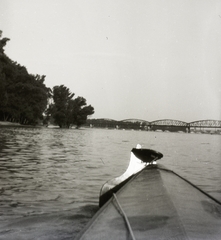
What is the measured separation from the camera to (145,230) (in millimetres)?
3016

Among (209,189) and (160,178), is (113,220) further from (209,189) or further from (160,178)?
(209,189)

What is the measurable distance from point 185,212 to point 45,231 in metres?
2.45

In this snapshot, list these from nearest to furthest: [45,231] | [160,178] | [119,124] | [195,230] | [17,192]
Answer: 1. [195,230]
2. [45,231]
3. [160,178]
4. [17,192]
5. [119,124]

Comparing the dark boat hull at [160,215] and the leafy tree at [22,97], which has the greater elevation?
the leafy tree at [22,97]

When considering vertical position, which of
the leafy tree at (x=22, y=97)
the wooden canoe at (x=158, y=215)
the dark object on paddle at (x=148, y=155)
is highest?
the leafy tree at (x=22, y=97)

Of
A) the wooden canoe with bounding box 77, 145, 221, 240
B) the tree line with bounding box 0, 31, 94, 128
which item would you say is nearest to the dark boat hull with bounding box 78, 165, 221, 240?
the wooden canoe with bounding box 77, 145, 221, 240

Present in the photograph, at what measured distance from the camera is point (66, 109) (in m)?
93.9

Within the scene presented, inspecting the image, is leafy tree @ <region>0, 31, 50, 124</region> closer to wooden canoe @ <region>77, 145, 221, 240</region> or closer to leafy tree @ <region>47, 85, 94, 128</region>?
leafy tree @ <region>47, 85, 94, 128</region>

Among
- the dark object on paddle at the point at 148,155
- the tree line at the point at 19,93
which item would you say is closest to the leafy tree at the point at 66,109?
the tree line at the point at 19,93

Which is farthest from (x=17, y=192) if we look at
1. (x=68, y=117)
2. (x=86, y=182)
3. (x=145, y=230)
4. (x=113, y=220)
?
(x=68, y=117)

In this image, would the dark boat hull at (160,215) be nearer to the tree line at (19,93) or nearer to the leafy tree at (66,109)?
the tree line at (19,93)

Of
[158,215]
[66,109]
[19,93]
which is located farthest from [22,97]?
[158,215]

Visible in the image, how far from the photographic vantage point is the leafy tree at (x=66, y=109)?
90144 millimetres

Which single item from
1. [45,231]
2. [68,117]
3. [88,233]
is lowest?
[45,231]
